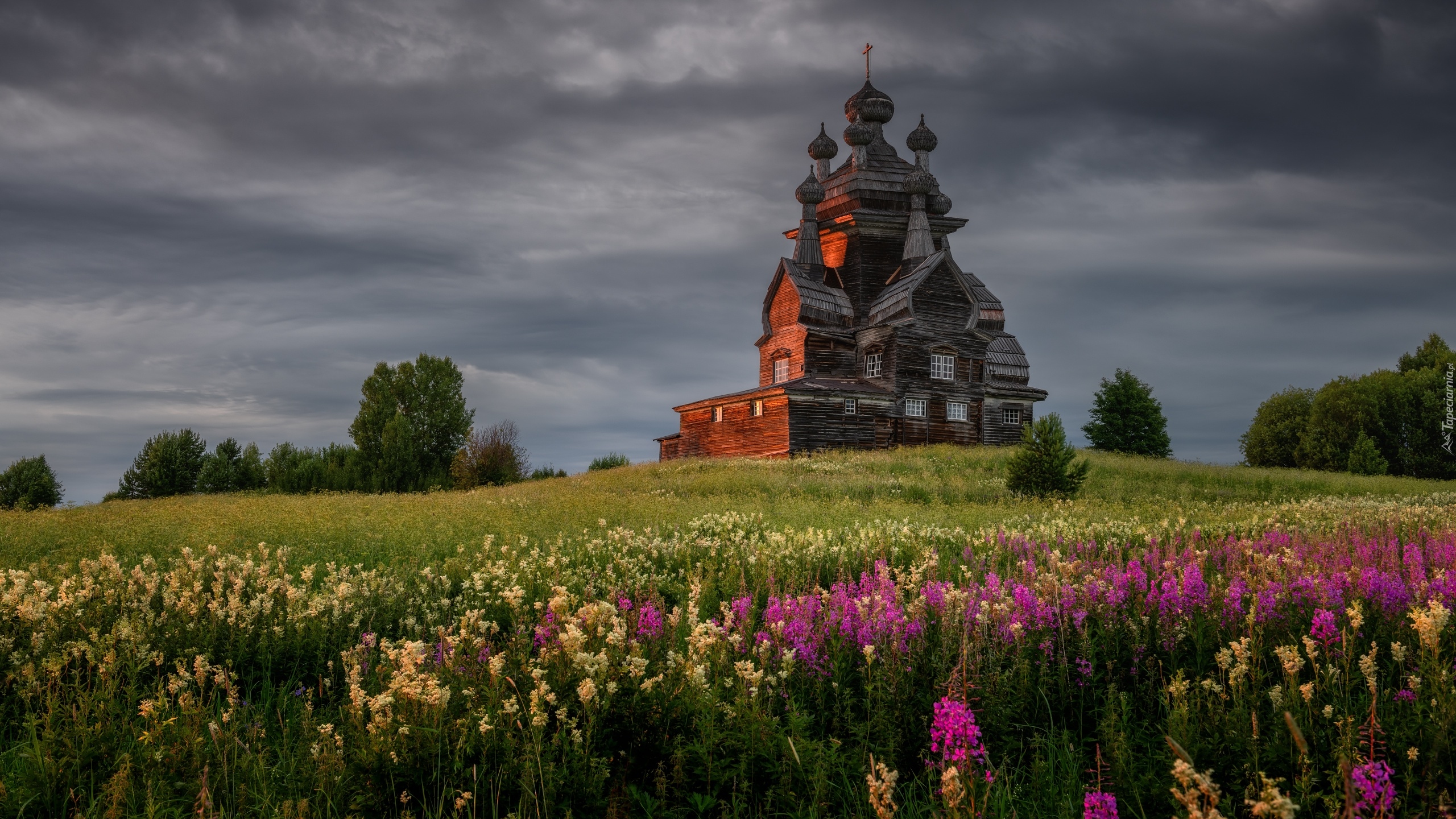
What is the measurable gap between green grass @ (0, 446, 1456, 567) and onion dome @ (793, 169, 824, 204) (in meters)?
16.8

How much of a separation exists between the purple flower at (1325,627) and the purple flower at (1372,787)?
1703 millimetres

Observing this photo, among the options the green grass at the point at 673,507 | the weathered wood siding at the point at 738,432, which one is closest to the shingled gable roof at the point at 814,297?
the weathered wood siding at the point at 738,432

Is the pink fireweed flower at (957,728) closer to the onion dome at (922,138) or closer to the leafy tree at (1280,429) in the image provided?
the onion dome at (922,138)

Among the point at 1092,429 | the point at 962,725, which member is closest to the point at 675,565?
the point at 962,725

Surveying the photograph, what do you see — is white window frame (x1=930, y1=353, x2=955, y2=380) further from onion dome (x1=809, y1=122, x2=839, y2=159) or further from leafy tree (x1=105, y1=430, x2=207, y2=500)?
leafy tree (x1=105, y1=430, x2=207, y2=500)

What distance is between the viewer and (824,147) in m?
46.5

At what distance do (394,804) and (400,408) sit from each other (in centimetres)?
4166

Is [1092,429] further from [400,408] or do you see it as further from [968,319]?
[400,408]

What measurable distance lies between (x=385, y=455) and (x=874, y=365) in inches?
984

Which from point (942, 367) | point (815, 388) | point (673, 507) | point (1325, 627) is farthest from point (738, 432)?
point (1325, 627)

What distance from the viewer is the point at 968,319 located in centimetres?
4194

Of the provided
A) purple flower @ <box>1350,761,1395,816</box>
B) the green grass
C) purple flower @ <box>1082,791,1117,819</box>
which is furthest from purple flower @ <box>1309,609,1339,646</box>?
the green grass

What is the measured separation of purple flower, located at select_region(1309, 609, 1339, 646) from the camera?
4.95 meters

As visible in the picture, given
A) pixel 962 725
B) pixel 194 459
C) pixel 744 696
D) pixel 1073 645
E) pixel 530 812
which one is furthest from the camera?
pixel 194 459
